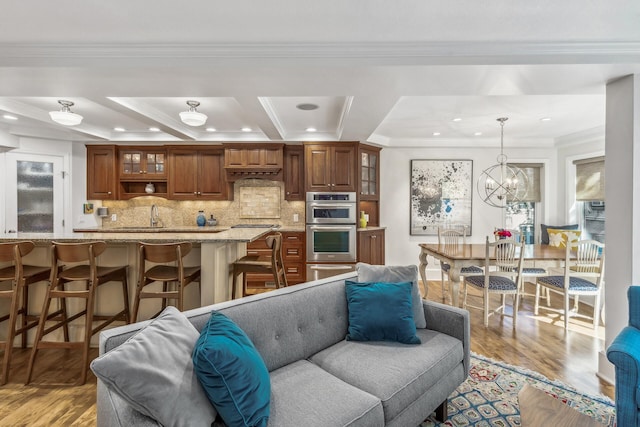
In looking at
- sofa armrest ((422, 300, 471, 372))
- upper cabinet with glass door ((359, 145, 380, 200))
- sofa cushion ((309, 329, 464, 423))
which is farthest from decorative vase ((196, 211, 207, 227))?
sofa armrest ((422, 300, 471, 372))

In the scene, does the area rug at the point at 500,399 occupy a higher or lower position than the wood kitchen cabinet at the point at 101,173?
lower

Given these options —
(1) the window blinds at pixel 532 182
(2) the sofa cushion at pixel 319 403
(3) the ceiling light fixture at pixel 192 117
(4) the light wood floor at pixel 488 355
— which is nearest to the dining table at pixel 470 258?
(4) the light wood floor at pixel 488 355

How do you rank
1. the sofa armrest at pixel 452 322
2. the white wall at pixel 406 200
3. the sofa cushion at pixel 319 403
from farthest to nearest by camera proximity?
the white wall at pixel 406 200 < the sofa armrest at pixel 452 322 < the sofa cushion at pixel 319 403

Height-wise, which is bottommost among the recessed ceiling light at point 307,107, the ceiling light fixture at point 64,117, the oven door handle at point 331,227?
the oven door handle at point 331,227

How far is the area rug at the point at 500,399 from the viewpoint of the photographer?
2.01m

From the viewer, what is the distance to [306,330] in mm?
1959

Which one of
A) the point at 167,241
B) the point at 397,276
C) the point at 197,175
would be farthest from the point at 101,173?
the point at 397,276

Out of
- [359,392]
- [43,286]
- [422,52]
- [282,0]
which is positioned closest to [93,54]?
[282,0]

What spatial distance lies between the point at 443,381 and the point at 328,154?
3.95 metres

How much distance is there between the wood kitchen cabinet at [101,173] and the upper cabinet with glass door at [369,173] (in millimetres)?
4224

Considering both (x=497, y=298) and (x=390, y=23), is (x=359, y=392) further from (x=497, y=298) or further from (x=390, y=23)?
(x=497, y=298)

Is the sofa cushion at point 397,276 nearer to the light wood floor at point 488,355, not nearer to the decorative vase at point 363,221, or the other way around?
the light wood floor at point 488,355

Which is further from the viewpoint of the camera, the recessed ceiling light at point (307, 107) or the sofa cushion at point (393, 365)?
the recessed ceiling light at point (307, 107)

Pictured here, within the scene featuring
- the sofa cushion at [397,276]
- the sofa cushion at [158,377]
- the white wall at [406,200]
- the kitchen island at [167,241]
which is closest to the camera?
the sofa cushion at [158,377]
